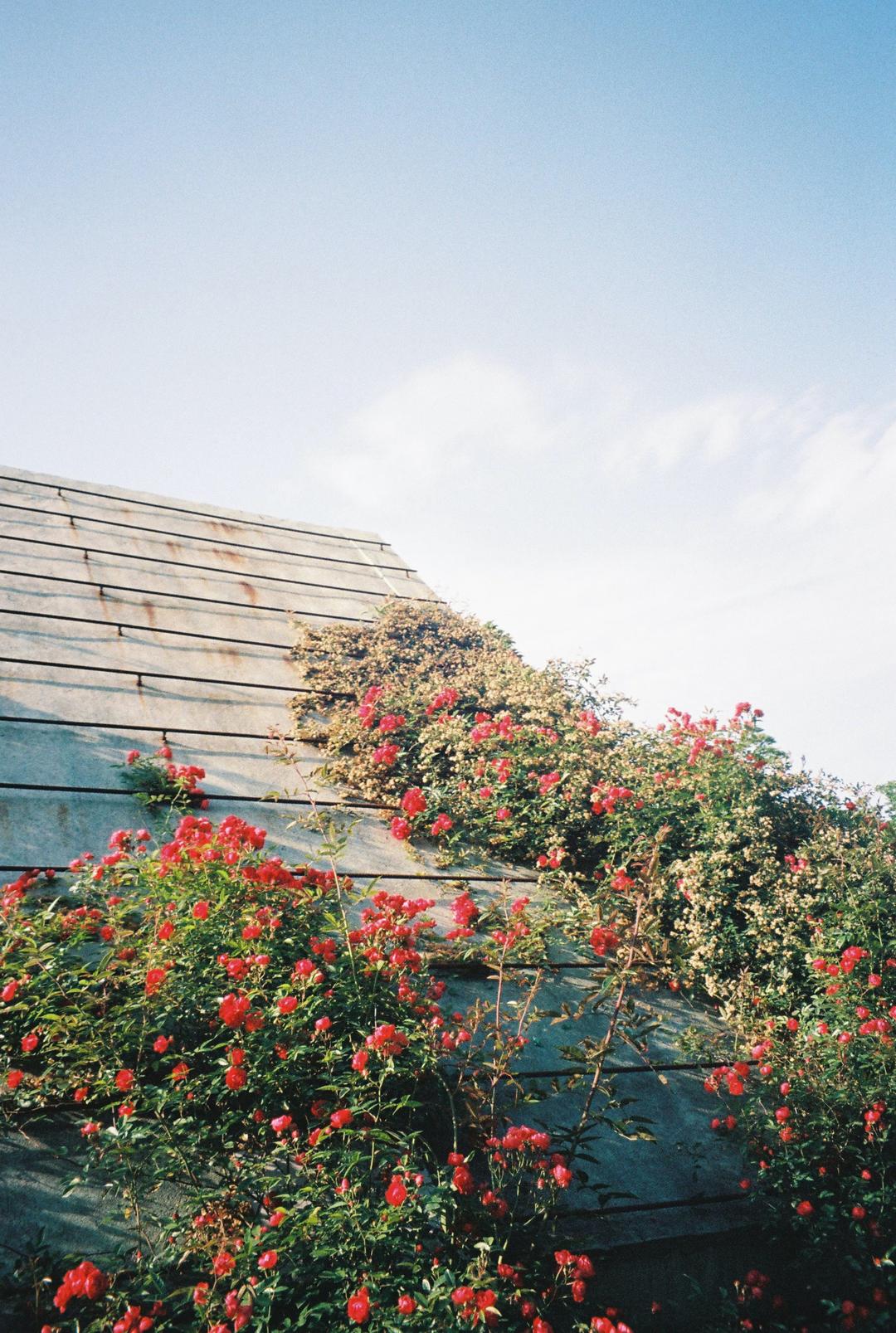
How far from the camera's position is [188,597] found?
21.9 feet

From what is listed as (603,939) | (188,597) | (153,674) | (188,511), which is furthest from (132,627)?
(603,939)

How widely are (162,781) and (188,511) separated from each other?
558 cm

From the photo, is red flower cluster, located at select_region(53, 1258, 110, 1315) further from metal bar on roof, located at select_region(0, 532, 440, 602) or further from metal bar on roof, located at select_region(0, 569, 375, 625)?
metal bar on roof, located at select_region(0, 532, 440, 602)

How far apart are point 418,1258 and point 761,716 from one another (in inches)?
163

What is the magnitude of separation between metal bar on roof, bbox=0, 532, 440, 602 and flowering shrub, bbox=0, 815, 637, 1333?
15.0 ft

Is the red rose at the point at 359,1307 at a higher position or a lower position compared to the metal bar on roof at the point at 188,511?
lower

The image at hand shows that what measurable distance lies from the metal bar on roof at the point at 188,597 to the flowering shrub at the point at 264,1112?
3795 millimetres

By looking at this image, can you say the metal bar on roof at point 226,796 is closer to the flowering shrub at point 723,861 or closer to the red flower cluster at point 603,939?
the flowering shrub at point 723,861

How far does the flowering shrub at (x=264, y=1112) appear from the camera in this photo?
75.6 inches

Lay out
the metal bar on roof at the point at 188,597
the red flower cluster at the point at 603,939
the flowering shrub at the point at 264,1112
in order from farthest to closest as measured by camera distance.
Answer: the metal bar on roof at the point at 188,597 < the red flower cluster at the point at 603,939 < the flowering shrub at the point at 264,1112

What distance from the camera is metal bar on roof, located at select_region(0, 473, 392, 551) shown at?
26.0ft

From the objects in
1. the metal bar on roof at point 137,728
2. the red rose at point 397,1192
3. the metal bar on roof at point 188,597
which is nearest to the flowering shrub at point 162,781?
the metal bar on roof at point 137,728

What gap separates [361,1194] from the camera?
7.15 ft

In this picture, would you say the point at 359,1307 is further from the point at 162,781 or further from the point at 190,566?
the point at 190,566
